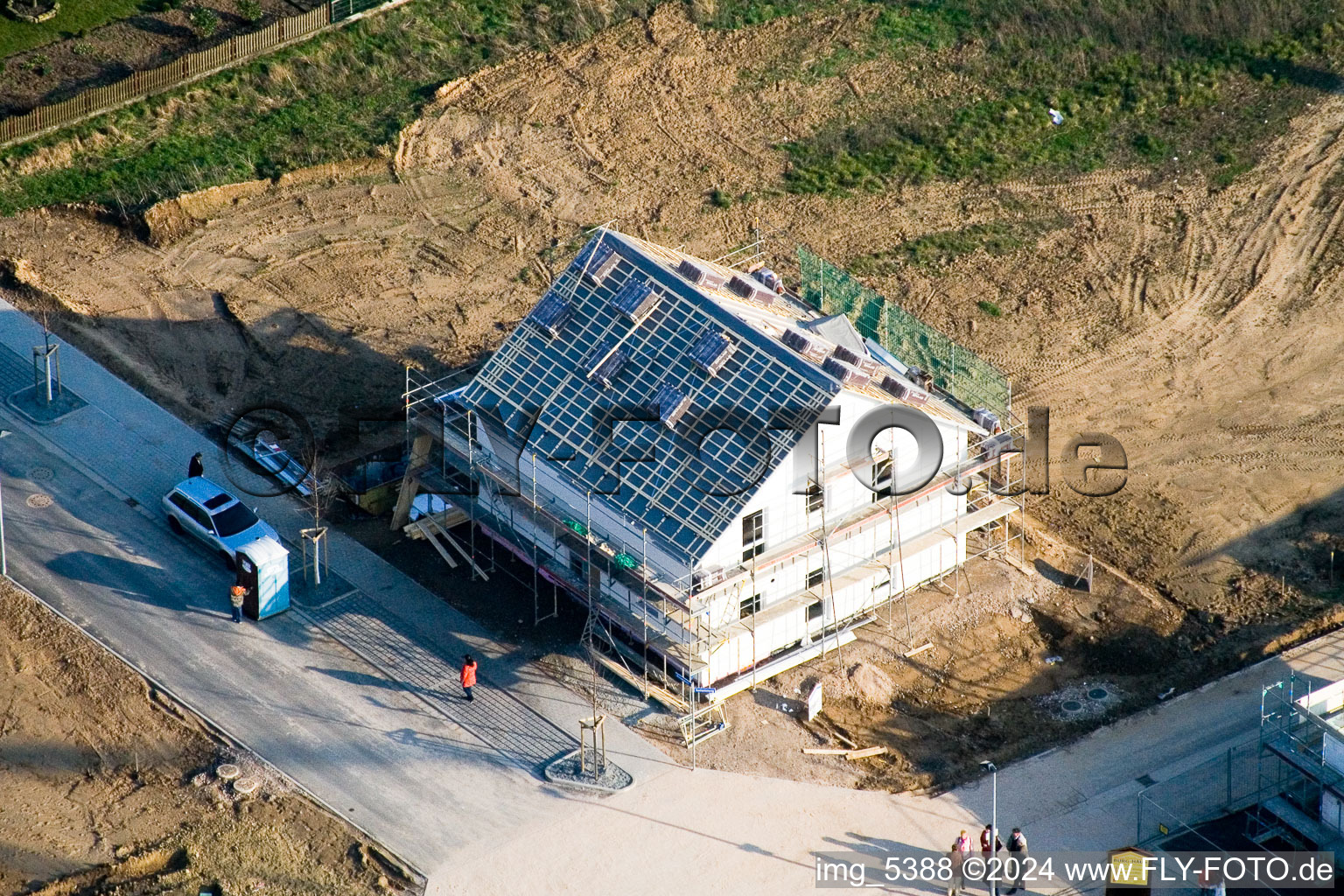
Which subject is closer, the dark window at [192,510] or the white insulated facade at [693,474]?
the white insulated facade at [693,474]

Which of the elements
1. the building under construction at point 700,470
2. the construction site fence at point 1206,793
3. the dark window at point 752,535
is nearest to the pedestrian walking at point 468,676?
the building under construction at point 700,470

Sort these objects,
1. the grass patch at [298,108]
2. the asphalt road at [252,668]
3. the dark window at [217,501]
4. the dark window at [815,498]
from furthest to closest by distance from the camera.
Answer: the grass patch at [298,108]
the dark window at [217,501]
the dark window at [815,498]
the asphalt road at [252,668]

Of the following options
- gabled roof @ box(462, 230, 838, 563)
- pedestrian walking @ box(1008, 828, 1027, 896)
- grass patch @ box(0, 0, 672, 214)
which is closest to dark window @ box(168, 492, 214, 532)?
gabled roof @ box(462, 230, 838, 563)

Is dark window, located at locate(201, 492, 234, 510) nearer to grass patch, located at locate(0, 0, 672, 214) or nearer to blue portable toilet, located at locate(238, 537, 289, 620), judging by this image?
blue portable toilet, located at locate(238, 537, 289, 620)

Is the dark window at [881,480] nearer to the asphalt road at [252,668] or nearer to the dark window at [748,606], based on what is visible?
the dark window at [748,606]

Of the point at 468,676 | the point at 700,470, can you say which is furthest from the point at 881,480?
the point at 468,676

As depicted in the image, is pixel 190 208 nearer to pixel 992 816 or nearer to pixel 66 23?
pixel 66 23
